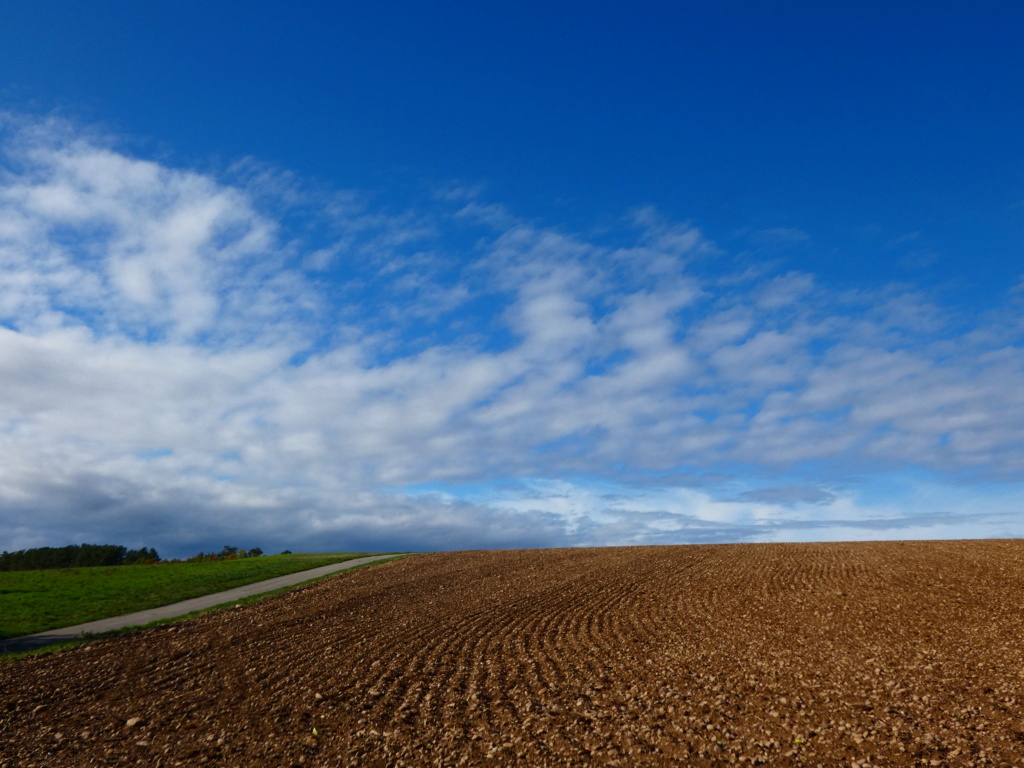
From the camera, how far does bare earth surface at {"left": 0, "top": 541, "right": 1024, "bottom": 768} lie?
43.5 feet

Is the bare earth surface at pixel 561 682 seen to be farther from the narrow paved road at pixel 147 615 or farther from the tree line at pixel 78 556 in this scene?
the tree line at pixel 78 556

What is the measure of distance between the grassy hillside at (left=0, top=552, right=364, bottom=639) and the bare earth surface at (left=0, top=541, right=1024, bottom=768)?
800cm

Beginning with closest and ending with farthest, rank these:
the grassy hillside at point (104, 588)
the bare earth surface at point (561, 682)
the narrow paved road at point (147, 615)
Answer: the bare earth surface at point (561, 682)
the narrow paved road at point (147, 615)
the grassy hillside at point (104, 588)

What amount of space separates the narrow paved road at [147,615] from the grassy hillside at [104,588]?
1.11m

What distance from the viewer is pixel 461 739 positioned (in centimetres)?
1366

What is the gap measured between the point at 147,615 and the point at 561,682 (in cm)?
2338

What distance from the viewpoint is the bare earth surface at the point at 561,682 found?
13258 millimetres

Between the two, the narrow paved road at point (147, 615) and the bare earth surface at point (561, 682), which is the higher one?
the narrow paved road at point (147, 615)

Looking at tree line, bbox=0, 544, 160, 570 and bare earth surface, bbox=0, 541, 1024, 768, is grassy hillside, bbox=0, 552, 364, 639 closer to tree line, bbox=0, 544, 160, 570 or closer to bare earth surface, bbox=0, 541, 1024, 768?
bare earth surface, bbox=0, 541, 1024, 768

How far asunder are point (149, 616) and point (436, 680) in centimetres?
1964

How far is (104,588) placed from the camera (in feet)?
133

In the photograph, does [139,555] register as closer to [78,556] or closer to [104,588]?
[78,556]

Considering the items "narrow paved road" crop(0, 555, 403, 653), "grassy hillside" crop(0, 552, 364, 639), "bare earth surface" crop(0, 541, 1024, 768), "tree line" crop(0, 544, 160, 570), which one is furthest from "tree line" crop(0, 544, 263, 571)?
"bare earth surface" crop(0, 541, 1024, 768)

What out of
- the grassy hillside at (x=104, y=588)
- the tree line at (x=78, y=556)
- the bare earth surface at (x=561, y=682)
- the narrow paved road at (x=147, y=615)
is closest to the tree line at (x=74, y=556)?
the tree line at (x=78, y=556)
